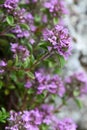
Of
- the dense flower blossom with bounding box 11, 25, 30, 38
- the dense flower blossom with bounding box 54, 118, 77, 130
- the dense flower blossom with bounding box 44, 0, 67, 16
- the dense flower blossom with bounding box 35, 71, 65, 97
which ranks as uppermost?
the dense flower blossom with bounding box 44, 0, 67, 16

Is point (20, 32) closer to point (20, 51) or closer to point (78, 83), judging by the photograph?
point (20, 51)

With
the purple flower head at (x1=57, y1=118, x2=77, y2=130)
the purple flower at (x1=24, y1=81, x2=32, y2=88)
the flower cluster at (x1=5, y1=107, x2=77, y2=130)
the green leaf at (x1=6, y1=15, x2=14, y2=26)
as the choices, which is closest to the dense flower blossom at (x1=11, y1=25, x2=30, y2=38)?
the green leaf at (x1=6, y1=15, x2=14, y2=26)

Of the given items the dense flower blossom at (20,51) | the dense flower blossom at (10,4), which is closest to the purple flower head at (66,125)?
the dense flower blossom at (20,51)

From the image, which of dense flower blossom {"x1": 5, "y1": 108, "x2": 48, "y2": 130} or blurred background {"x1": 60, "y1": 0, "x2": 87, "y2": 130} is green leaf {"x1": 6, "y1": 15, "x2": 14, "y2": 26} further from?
blurred background {"x1": 60, "y1": 0, "x2": 87, "y2": 130}

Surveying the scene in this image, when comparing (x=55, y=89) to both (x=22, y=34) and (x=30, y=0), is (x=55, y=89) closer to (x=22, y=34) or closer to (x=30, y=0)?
(x=22, y=34)

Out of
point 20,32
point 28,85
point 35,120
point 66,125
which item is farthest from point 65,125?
point 20,32

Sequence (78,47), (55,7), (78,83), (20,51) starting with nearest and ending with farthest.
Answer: (20,51), (55,7), (78,83), (78,47)

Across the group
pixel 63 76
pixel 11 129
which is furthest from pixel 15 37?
pixel 63 76
